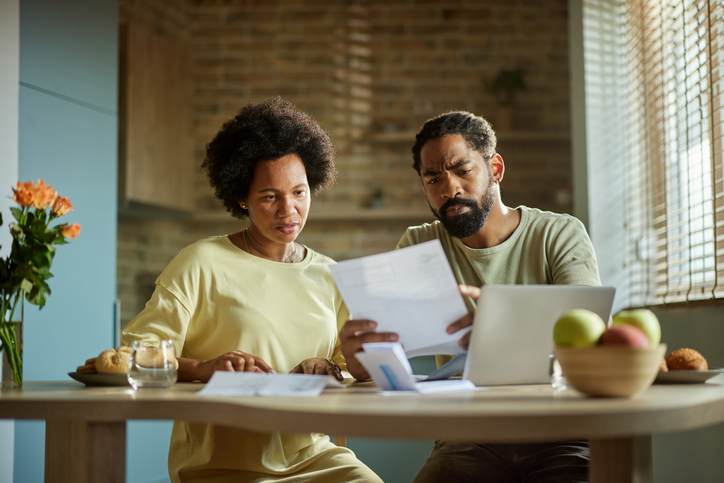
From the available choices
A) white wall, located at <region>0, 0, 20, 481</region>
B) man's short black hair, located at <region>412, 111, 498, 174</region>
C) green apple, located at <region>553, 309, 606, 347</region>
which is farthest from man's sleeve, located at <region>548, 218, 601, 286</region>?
white wall, located at <region>0, 0, 20, 481</region>

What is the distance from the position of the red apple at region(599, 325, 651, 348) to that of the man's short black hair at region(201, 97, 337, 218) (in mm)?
1052

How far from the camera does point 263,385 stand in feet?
3.83

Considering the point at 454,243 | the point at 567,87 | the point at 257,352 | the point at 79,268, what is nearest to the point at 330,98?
the point at 567,87

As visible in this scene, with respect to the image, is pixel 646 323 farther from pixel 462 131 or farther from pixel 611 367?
pixel 462 131

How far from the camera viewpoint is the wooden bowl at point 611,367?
0.95 metres

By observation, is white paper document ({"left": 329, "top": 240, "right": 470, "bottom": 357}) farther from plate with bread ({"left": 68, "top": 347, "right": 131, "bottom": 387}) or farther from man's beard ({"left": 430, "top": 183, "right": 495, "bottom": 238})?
man's beard ({"left": 430, "top": 183, "right": 495, "bottom": 238})

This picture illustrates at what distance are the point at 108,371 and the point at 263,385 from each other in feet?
1.17

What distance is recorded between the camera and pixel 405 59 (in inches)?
181

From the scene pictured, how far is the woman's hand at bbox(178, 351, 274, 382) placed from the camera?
1.36 meters

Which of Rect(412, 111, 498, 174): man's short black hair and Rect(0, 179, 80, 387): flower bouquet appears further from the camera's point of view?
Rect(412, 111, 498, 174): man's short black hair

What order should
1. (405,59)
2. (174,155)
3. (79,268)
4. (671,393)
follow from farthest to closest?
(405,59) < (174,155) < (79,268) < (671,393)

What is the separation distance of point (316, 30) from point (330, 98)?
18.5 inches

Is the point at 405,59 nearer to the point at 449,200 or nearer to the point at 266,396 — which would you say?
the point at 449,200

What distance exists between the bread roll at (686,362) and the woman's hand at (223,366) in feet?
2.52
